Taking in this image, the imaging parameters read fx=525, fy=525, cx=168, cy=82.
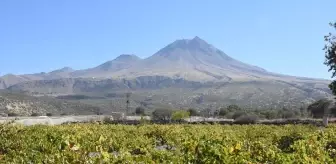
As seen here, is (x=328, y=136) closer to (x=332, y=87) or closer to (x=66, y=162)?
(x=66, y=162)

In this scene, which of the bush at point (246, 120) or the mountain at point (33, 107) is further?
the mountain at point (33, 107)

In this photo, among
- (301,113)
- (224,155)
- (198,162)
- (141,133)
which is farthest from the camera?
(301,113)

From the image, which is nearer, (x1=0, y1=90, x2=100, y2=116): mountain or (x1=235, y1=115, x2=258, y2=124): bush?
(x1=235, y1=115, x2=258, y2=124): bush

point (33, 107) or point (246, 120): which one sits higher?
point (33, 107)

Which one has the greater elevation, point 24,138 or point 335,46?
point 335,46

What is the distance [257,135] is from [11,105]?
3396 inches

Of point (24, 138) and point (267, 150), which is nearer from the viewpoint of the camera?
point (267, 150)

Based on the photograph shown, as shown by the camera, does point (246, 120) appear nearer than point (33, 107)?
Yes

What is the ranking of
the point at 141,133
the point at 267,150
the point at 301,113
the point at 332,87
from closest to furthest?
1. the point at 267,150
2. the point at 141,133
3. the point at 332,87
4. the point at 301,113

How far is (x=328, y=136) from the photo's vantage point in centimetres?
1853

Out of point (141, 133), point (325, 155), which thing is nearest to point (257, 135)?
point (141, 133)

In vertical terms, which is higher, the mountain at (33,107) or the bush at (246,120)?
the mountain at (33,107)

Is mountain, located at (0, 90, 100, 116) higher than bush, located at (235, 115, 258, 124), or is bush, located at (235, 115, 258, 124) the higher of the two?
mountain, located at (0, 90, 100, 116)

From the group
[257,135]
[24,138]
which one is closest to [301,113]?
[257,135]
